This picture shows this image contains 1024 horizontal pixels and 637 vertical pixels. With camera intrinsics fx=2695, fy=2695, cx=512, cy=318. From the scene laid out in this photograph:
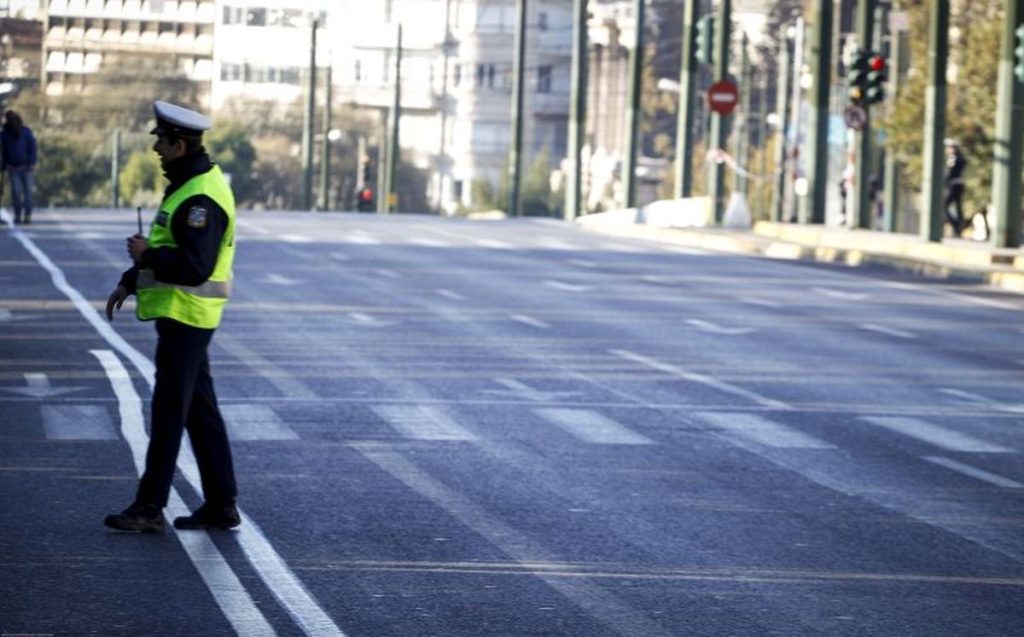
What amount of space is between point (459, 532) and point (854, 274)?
26600 millimetres

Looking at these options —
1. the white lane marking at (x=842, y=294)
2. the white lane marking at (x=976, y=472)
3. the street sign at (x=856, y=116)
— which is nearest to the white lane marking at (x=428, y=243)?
the white lane marking at (x=842, y=294)

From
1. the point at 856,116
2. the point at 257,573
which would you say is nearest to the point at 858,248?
the point at 856,116

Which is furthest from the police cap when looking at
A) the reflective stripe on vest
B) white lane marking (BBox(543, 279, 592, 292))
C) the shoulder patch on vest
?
white lane marking (BBox(543, 279, 592, 292))

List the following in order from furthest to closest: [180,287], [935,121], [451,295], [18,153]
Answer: [935,121]
[18,153]
[451,295]
[180,287]

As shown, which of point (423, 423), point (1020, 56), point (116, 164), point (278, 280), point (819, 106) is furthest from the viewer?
point (116, 164)

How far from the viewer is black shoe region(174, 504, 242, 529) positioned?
11594 mm

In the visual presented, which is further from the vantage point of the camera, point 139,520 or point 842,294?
point 842,294

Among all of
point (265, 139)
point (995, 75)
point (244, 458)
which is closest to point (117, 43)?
point (265, 139)

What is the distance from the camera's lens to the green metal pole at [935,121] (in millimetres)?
44562

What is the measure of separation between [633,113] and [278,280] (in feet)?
136

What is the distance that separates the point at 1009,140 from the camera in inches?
1655

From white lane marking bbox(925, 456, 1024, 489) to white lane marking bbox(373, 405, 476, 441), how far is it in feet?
8.79

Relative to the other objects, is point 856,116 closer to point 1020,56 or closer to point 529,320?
point 1020,56

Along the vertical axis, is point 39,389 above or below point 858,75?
below
